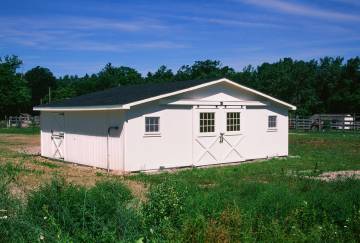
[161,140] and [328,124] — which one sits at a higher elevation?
[161,140]

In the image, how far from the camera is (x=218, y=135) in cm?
1786

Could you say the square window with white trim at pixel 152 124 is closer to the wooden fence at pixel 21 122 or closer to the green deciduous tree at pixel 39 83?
the wooden fence at pixel 21 122

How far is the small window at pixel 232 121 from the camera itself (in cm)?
1833

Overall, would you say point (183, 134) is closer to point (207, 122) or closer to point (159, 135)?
point (159, 135)

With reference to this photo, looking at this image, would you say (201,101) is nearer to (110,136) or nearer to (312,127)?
(110,136)

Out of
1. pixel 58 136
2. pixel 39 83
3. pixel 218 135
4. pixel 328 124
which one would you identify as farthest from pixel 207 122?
pixel 39 83

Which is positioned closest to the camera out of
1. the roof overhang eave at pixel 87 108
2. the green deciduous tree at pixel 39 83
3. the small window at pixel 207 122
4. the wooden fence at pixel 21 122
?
the roof overhang eave at pixel 87 108

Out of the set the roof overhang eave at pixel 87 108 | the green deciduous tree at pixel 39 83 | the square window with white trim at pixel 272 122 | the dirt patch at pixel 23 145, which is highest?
the green deciduous tree at pixel 39 83

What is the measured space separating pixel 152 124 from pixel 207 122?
8.44ft

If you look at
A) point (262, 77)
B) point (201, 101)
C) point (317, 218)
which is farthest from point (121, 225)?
point (262, 77)

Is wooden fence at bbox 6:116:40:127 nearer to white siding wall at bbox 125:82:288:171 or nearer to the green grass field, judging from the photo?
white siding wall at bbox 125:82:288:171

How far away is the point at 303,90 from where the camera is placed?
60344 mm

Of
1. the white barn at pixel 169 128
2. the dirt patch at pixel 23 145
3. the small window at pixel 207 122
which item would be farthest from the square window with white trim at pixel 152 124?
the dirt patch at pixel 23 145

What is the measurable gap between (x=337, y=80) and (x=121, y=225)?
A: 57864 millimetres
